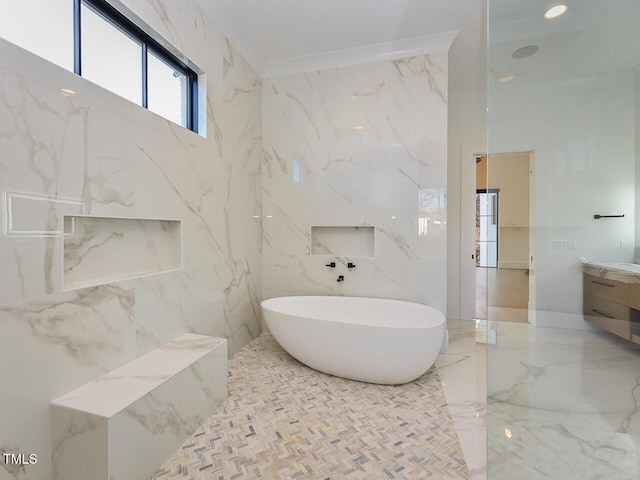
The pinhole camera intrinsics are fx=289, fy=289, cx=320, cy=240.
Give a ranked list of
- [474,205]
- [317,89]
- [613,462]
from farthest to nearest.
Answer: [474,205]
[317,89]
[613,462]

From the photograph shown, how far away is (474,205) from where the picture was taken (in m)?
3.69

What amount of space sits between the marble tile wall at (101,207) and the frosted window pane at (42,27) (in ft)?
0.61

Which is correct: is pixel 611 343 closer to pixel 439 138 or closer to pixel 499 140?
pixel 499 140

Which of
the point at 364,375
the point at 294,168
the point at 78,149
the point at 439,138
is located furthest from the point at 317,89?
the point at 364,375

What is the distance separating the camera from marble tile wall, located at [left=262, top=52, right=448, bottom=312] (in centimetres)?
286

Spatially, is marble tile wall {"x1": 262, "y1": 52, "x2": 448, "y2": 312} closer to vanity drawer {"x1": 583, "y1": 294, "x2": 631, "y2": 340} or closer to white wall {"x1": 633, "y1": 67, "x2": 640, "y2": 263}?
vanity drawer {"x1": 583, "y1": 294, "x2": 631, "y2": 340}

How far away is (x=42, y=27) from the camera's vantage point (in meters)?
1.41

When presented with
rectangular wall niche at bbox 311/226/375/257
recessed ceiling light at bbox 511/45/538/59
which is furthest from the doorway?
rectangular wall niche at bbox 311/226/375/257

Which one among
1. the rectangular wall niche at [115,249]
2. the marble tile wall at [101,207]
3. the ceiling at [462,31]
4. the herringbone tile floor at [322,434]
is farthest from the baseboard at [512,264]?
the rectangular wall niche at [115,249]

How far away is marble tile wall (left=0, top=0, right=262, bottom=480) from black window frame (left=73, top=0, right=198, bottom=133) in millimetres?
127

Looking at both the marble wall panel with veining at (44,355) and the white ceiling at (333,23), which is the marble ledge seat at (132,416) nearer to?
the marble wall panel with veining at (44,355)

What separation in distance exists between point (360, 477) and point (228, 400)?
104 cm

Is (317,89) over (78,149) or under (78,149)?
over

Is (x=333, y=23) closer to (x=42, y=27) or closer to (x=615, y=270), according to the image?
(x=42, y=27)
